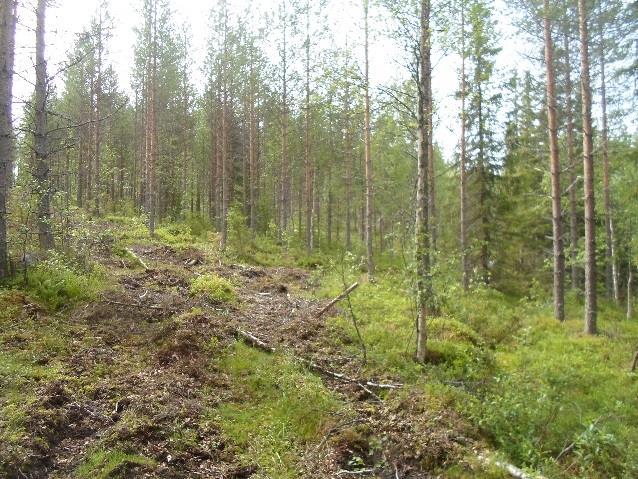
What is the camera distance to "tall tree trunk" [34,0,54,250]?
10117 mm

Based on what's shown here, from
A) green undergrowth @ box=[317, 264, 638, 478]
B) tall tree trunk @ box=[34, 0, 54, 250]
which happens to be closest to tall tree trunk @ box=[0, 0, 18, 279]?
tall tree trunk @ box=[34, 0, 54, 250]

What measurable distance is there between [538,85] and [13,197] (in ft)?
62.2

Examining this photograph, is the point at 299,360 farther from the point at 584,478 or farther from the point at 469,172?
the point at 469,172

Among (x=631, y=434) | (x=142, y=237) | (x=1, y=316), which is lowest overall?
(x=631, y=434)

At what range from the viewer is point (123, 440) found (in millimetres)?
5340

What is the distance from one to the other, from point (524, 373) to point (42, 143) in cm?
1059

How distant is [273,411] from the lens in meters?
6.58

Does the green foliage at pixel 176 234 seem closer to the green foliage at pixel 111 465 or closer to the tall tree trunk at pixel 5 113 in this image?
the tall tree trunk at pixel 5 113

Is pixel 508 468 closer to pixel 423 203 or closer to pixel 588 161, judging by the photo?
pixel 423 203

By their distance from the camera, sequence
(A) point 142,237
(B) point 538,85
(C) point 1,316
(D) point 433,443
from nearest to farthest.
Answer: (D) point 433,443, (C) point 1,316, (B) point 538,85, (A) point 142,237

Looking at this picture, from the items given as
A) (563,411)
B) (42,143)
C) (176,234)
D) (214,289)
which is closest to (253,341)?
(214,289)

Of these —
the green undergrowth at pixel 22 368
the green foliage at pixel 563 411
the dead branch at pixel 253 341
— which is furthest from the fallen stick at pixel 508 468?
the green undergrowth at pixel 22 368

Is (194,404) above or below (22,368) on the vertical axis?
below

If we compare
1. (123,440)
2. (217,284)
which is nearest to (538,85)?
(217,284)
